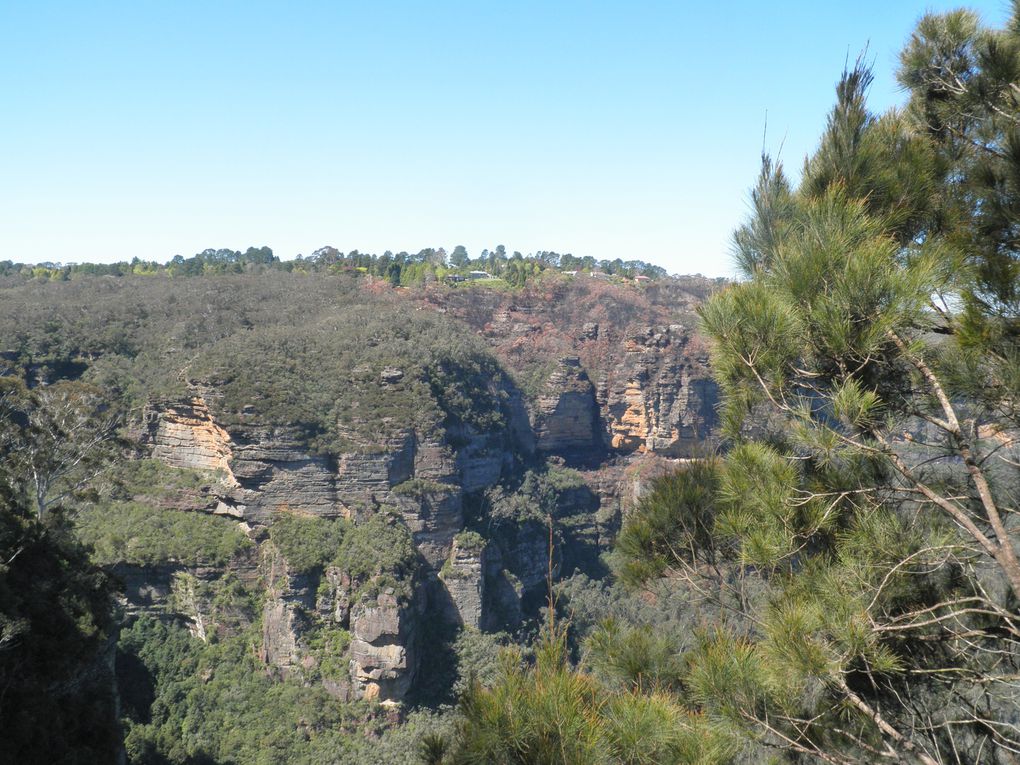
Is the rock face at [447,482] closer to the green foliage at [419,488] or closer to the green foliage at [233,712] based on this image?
the green foliage at [419,488]

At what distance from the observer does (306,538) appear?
24500 mm

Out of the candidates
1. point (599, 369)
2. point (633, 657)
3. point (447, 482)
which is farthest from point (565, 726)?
point (599, 369)

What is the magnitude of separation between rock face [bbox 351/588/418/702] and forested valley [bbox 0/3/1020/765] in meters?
0.10

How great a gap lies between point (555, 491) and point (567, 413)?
215 inches

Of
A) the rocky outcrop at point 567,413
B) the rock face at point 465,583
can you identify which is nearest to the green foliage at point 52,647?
the rock face at point 465,583

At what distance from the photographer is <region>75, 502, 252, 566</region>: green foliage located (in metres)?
22.6

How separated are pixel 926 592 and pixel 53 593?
12.8m

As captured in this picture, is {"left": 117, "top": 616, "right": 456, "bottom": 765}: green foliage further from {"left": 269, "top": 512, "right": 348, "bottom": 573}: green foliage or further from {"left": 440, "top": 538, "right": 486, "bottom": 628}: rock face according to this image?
{"left": 440, "top": 538, "right": 486, "bottom": 628}: rock face

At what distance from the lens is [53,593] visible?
37.5ft

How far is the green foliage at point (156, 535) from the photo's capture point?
2264 centimetres

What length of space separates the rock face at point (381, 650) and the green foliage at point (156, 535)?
5.29 meters

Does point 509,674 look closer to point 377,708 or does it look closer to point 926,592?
point 926,592

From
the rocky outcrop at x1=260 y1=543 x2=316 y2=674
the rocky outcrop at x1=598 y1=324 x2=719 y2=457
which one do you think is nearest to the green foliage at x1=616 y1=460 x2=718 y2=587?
the rocky outcrop at x1=260 y1=543 x2=316 y2=674

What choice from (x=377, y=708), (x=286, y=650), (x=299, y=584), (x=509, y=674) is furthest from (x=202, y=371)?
(x=509, y=674)
